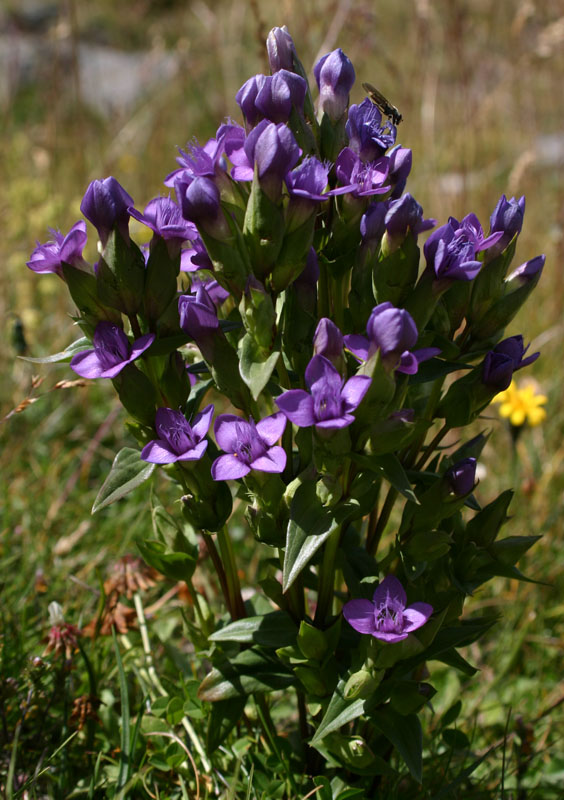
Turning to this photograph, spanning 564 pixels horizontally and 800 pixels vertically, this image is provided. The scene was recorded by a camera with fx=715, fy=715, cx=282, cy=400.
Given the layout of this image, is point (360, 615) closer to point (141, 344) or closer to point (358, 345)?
point (358, 345)

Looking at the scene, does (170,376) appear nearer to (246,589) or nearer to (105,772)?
(105,772)

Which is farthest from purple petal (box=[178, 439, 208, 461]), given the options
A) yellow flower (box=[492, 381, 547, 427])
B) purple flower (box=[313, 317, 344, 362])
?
yellow flower (box=[492, 381, 547, 427])

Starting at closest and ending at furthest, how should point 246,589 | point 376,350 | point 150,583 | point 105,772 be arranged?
1. point 376,350
2. point 105,772
3. point 150,583
4. point 246,589

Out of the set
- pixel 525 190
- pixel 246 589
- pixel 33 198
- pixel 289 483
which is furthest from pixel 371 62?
pixel 289 483

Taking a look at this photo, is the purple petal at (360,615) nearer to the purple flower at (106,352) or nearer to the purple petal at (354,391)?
the purple petal at (354,391)

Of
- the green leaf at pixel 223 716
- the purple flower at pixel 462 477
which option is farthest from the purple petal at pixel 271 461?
the green leaf at pixel 223 716

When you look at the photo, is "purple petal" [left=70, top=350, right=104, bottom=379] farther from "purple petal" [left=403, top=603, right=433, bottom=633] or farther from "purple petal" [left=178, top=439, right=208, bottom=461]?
"purple petal" [left=403, top=603, right=433, bottom=633]

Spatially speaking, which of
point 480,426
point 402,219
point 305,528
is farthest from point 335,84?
point 480,426

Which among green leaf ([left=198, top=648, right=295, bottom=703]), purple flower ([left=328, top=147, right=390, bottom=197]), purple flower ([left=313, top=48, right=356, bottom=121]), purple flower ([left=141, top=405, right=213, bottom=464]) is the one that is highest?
purple flower ([left=313, top=48, right=356, bottom=121])
